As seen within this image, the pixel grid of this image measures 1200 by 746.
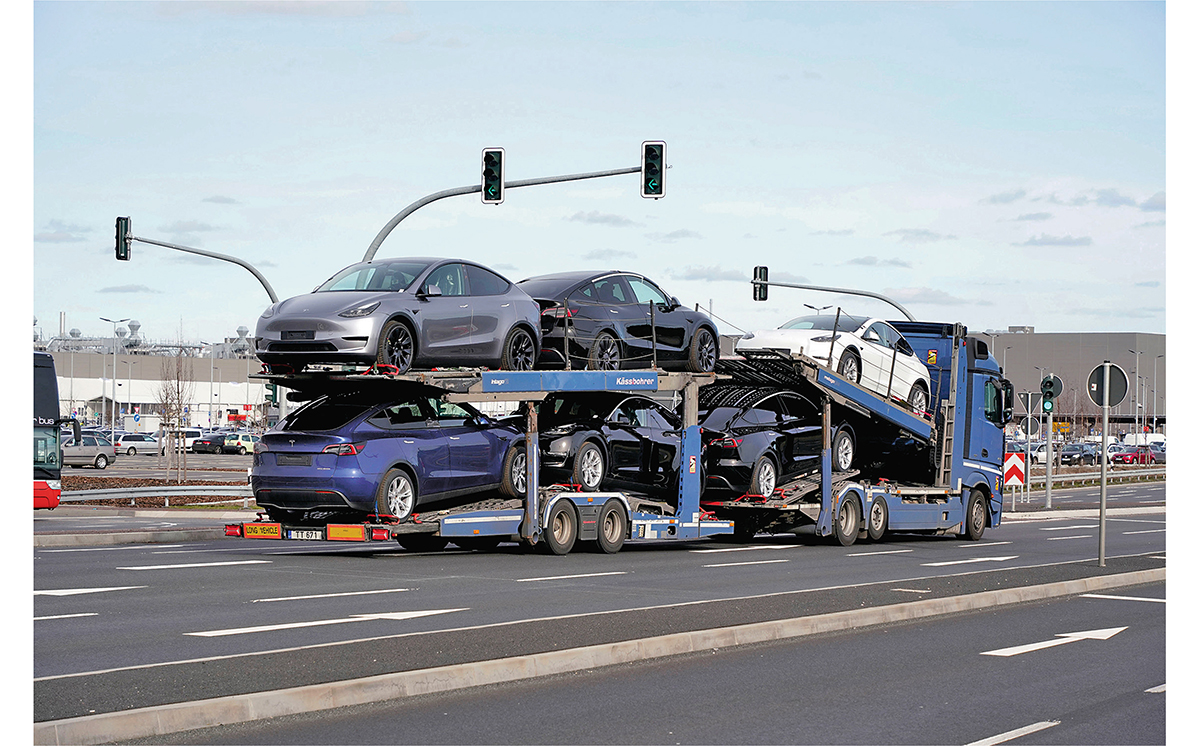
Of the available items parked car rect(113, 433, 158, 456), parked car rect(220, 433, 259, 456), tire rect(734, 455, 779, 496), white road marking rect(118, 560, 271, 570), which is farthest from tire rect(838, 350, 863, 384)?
parked car rect(113, 433, 158, 456)

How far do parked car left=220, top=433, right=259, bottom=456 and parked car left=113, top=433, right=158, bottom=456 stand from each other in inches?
168

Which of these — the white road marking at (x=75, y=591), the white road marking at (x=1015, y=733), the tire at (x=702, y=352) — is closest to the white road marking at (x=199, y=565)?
the white road marking at (x=75, y=591)

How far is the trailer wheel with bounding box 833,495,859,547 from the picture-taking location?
2244 cm

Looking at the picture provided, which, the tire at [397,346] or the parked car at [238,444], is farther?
the parked car at [238,444]

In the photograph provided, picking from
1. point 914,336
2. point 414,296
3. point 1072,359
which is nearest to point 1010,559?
point 914,336

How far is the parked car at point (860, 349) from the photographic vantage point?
859 inches

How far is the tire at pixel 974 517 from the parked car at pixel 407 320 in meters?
11.3

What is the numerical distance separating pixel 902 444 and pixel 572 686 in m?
16.5

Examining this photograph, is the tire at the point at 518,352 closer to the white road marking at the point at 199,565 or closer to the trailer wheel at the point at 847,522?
the white road marking at the point at 199,565

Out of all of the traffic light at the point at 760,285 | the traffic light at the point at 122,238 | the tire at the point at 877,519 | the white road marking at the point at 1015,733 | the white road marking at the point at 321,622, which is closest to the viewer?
the white road marking at the point at 1015,733

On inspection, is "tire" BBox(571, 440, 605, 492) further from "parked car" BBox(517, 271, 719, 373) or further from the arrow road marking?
the arrow road marking

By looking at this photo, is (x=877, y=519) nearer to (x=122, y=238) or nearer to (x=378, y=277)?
(x=378, y=277)

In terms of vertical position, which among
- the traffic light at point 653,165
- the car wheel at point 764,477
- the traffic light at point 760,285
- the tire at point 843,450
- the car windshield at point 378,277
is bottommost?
the car wheel at point 764,477

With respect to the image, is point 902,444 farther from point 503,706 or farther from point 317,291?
point 503,706
